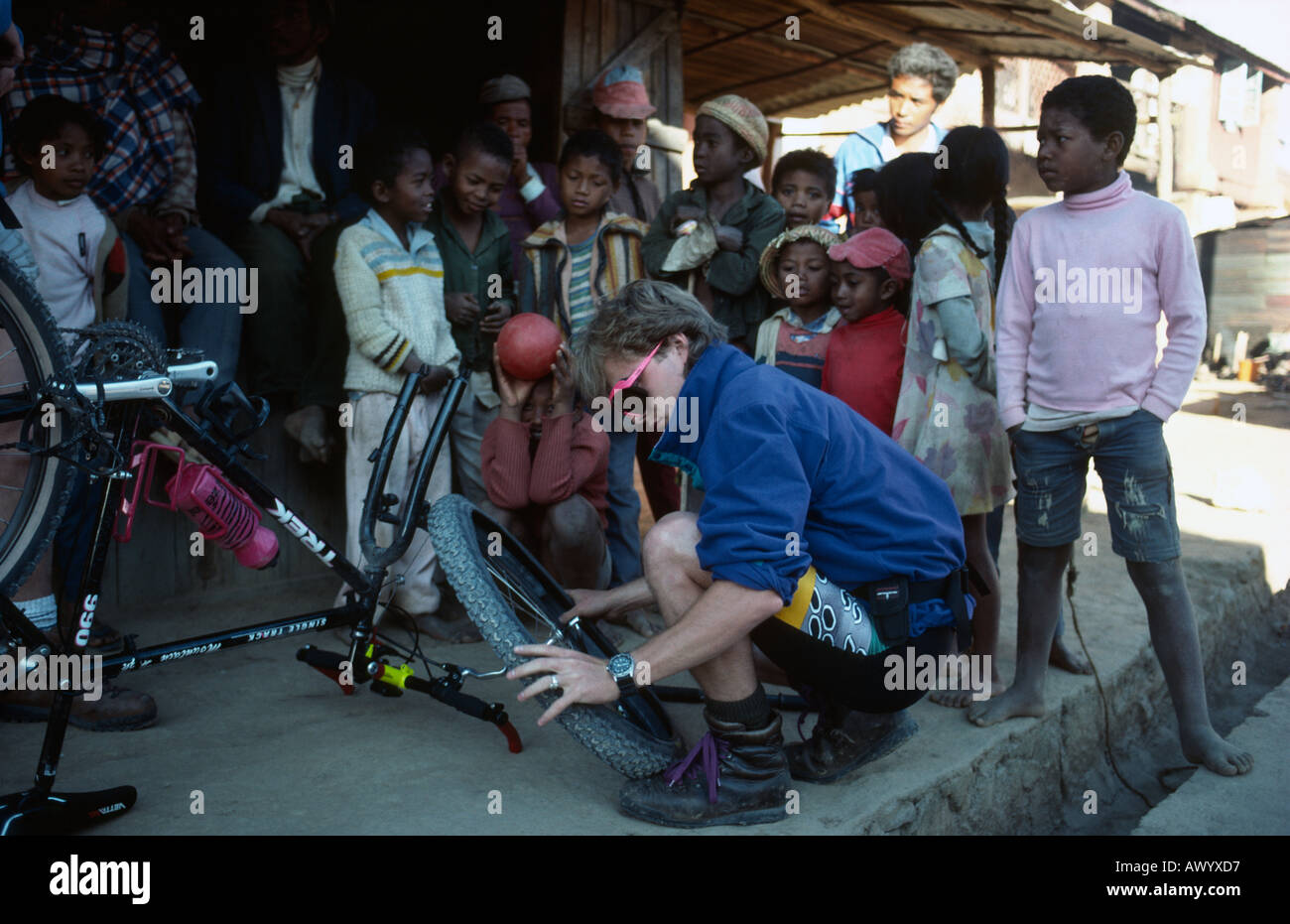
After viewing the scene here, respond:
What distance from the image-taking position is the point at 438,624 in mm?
3818

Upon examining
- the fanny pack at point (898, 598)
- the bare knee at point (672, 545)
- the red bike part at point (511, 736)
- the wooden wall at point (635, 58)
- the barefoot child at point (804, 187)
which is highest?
the wooden wall at point (635, 58)

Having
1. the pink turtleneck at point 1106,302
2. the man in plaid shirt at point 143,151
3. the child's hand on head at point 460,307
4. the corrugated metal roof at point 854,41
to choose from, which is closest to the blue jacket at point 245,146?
the man in plaid shirt at point 143,151

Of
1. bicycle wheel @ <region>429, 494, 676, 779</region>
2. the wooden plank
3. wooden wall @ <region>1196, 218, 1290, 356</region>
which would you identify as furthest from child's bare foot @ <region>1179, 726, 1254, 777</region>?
wooden wall @ <region>1196, 218, 1290, 356</region>

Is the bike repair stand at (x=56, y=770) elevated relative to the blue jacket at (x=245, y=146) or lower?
lower

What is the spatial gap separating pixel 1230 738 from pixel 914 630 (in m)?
1.58

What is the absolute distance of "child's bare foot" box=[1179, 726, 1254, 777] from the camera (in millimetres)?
3039

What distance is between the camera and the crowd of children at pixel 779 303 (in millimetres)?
3008

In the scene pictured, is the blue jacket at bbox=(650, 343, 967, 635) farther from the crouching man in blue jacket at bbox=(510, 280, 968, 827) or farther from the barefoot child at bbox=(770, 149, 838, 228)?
the barefoot child at bbox=(770, 149, 838, 228)

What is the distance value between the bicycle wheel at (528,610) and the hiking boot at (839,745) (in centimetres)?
34

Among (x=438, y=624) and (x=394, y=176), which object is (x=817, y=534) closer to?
(x=438, y=624)

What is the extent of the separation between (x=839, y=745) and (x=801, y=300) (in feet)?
5.44

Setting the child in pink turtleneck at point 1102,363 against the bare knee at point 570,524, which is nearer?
the child in pink turtleneck at point 1102,363

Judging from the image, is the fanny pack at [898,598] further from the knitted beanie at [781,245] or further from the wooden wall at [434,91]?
the wooden wall at [434,91]

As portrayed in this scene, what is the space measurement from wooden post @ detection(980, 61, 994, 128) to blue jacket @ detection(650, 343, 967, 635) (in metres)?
6.28
